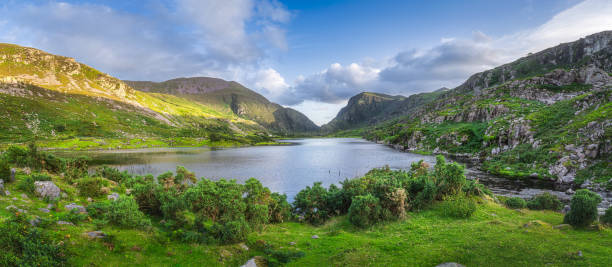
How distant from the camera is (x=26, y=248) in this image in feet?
33.1

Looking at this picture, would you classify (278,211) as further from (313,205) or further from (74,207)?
(74,207)

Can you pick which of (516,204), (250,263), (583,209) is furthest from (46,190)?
(516,204)

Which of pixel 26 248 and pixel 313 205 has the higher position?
pixel 26 248

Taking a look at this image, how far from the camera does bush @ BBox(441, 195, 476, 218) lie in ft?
74.2

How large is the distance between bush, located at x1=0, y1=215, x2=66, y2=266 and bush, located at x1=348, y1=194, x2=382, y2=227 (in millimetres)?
20597

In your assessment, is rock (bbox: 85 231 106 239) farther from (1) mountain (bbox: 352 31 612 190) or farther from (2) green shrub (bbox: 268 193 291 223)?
(1) mountain (bbox: 352 31 612 190)

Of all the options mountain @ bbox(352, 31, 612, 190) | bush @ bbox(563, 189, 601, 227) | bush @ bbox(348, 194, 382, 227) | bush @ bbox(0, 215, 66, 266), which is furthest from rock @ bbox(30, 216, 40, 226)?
mountain @ bbox(352, 31, 612, 190)

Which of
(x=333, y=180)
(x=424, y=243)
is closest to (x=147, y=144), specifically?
(x=333, y=180)

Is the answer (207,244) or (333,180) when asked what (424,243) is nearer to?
(207,244)

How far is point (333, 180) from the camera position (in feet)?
225

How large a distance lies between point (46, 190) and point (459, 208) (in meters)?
36.5

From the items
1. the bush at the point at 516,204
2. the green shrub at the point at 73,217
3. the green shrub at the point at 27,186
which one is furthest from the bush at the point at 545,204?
the green shrub at the point at 27,186

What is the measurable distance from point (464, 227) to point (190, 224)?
21.7 m

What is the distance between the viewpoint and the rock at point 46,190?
64.6ft
